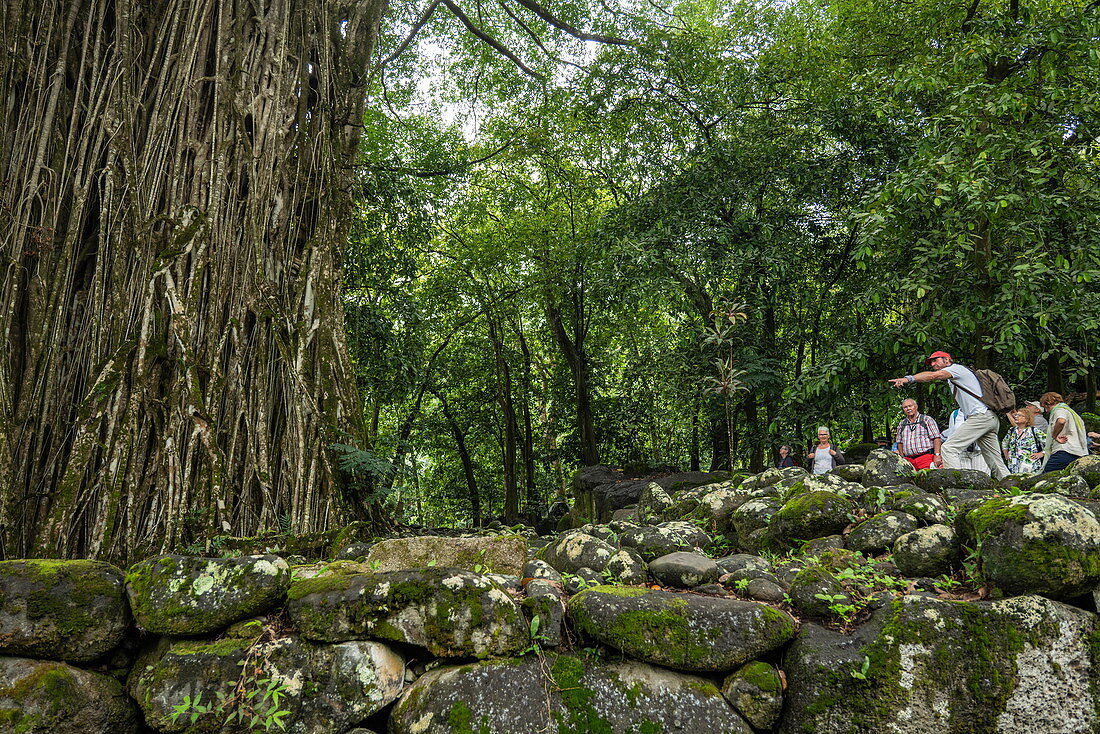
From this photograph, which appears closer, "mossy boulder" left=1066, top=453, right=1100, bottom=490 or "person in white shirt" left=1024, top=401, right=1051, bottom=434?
"mossy boulder" left=1066, top=453, right=1100, bottom=490

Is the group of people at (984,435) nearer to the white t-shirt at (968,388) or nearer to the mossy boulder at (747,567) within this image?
the white t-shirt at (968,388)

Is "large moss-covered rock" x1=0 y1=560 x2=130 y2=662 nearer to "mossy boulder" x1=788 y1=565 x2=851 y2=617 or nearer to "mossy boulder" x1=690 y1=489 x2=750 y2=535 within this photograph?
"mossy boulder" x1=788 y1=565 x2=851 y2=617

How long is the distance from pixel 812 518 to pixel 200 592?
9.89 ft

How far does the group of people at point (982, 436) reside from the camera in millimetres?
5727

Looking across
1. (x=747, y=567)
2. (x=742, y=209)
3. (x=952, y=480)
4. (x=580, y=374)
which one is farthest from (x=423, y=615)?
(x=580, y=374)

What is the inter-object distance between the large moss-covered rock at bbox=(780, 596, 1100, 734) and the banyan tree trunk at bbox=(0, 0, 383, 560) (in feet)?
10.8

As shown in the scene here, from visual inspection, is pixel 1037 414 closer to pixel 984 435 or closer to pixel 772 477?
pixel 984 435

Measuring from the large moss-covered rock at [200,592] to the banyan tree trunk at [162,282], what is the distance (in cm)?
144

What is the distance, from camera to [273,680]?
2168mm

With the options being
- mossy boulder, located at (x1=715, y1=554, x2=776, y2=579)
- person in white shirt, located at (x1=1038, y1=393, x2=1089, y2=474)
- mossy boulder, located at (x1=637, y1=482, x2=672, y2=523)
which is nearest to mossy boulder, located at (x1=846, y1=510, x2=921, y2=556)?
mossy boulder, located at (x1=715, y1=554, x2=776, y2=579)

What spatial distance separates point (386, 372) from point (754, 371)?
5.33m

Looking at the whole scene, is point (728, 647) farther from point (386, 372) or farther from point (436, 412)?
point (436, 412)

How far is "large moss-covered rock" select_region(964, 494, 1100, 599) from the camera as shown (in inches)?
89.0

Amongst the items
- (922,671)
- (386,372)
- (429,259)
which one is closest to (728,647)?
(922,671)
